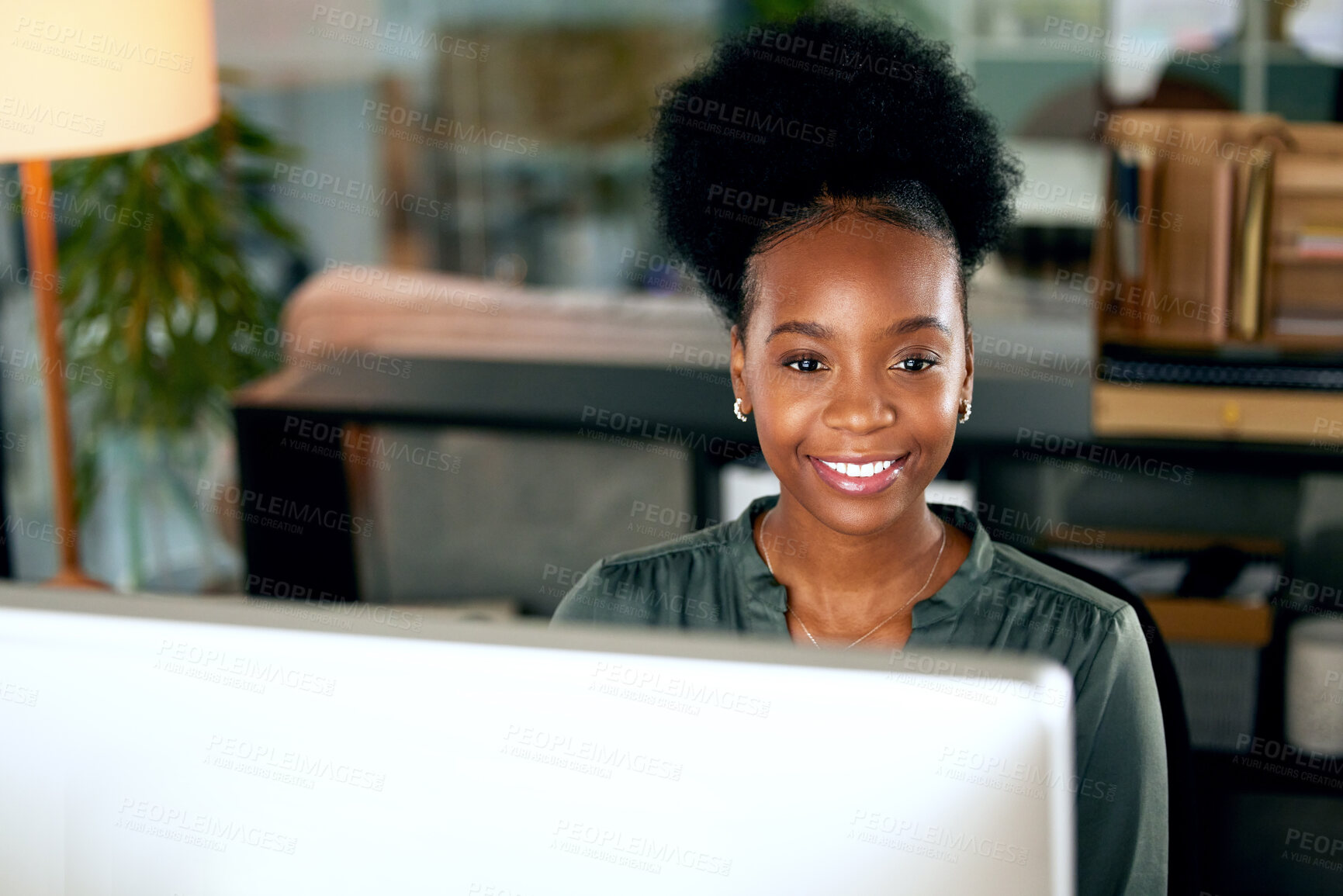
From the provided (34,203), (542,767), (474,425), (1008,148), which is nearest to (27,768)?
(542,767)

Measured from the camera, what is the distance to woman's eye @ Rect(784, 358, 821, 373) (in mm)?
1084

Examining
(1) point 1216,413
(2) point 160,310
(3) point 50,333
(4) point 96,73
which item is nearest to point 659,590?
(1) point 1216,413

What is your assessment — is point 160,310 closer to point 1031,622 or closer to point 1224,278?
point 1224,278

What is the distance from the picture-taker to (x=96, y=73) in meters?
2.02

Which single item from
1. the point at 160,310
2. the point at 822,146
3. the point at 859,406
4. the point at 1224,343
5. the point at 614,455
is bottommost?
the point at 614,455

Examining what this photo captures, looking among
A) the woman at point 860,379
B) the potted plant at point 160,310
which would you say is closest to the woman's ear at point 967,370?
the woman at point 860,379

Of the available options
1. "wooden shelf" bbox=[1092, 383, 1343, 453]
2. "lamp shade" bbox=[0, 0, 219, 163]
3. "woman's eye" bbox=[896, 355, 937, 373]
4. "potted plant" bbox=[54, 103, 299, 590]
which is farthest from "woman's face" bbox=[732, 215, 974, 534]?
"potted plant" bbox=[54, 103, 299, 590]

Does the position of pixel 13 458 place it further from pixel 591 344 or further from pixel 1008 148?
pixel 1008 148

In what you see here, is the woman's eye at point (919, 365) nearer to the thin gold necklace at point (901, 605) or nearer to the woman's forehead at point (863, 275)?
the woman's forehead at point (863, 275)

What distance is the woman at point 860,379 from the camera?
107 cm

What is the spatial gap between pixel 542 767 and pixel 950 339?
0.55 m

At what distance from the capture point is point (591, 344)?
2.48 meters

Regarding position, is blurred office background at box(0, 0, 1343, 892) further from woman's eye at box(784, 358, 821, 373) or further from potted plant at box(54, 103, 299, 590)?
woman's eye at box(784, 358, 821, 373)

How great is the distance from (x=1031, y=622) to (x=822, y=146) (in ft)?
1.39
